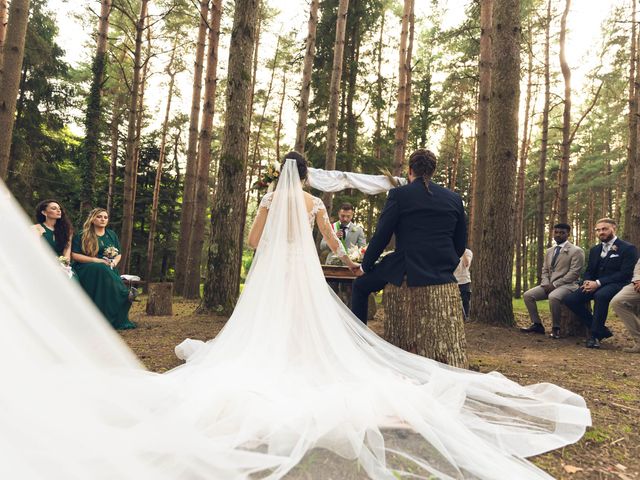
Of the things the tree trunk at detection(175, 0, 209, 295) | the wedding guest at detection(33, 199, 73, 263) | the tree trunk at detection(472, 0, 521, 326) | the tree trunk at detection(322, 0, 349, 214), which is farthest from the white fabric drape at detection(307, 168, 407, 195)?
the wedding guest at detection(33, 199, 73, 263)

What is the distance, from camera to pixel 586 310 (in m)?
7.28

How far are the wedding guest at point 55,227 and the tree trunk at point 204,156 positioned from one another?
551 centimetres

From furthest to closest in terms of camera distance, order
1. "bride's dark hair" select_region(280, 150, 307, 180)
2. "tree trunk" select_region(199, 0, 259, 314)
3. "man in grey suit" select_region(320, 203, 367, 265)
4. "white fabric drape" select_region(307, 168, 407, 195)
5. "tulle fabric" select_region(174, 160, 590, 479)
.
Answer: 1. "white fabric drape" select_region(307, 168, 407, 195)
2. "man in grey suit" select_region(320, 203, 367, 265)
3. "tree trunk" select_region(199, 0, 259, 314)
4. "bride's dark hair" select_region(280, 150, 307, 180)
5. "tulle fabric" select_region(174, 160, 590, 479)

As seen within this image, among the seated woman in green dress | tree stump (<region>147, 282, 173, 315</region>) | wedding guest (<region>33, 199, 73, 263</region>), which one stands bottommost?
tree stump (<region>147, 282, 173, 315</region>)

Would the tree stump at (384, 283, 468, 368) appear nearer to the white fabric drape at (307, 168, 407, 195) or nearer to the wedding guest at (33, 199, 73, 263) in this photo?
the wedding guest at (33, 199, 73, 263)

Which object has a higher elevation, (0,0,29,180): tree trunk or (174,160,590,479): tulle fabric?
(0,0,29,180): tree trunk

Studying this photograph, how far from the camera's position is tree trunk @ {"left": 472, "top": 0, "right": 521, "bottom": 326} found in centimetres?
800

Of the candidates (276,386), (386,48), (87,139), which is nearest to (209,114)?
(87,139)

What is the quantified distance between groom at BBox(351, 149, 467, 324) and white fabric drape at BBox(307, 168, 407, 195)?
7.74 m

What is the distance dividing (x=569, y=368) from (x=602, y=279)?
2.60 meters

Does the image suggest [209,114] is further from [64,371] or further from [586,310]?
[64,371]

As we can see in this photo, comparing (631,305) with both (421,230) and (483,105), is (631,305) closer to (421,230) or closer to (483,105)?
(421,230)

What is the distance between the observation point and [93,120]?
1238 centimetres

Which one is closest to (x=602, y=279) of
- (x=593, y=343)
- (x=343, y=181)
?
(x=593, y=343)
